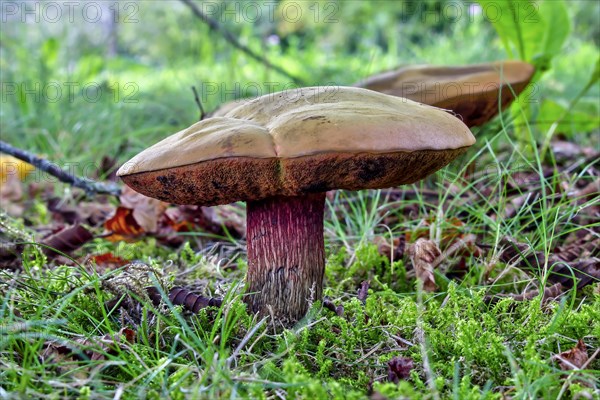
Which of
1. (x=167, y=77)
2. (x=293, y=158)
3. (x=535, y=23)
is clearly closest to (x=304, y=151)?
(x=293, y=158)

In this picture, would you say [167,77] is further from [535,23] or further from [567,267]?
[567,267]

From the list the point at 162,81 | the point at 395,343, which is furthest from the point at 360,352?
the point at 162,81

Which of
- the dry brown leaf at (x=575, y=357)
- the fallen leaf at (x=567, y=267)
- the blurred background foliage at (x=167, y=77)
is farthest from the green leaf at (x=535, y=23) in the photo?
the dry brown leaf at (x=575, y=357)

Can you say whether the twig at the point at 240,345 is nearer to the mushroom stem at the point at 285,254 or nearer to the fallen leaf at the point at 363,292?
the mushroom stem at the point at 285,254

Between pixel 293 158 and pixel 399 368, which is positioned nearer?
pixel 293 158

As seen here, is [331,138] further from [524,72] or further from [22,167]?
[22,167]

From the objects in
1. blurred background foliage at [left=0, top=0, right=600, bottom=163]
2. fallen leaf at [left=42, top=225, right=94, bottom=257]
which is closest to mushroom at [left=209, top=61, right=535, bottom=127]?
blurred background foliage at [left=0, top=0, right=600, bottom=163]
